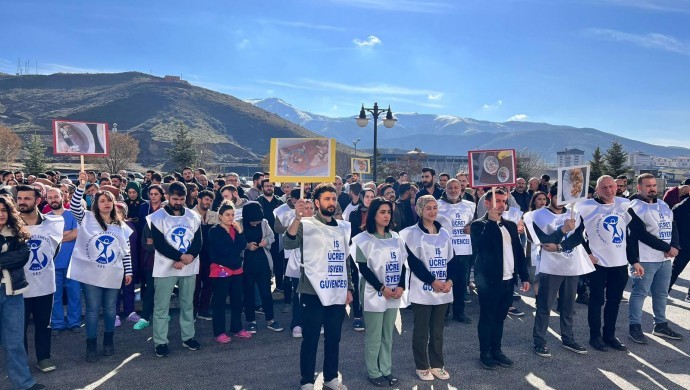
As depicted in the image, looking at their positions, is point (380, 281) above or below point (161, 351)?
above

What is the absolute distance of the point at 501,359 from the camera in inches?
231

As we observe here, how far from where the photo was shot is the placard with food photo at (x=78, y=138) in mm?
9797

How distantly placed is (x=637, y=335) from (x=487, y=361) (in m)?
2.64

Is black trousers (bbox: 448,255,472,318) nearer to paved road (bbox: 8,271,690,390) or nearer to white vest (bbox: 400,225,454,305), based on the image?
paved road (bbox: 8,271,690,390)

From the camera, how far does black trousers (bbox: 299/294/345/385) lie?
502 centimetres

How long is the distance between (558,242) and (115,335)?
6.56 meters

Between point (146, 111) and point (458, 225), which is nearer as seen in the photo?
point (458, 225)

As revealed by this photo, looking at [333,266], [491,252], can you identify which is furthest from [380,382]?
[491,252]

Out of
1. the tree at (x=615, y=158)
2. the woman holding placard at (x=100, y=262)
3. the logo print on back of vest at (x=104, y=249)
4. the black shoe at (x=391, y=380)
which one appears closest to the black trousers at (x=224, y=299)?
the woman holding placard at (x=100, y=262)

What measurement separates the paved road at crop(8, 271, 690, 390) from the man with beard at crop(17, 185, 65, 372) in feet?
1.28

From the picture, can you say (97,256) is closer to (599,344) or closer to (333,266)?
(333,266)

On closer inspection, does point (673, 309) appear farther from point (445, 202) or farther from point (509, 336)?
point (445, 202)

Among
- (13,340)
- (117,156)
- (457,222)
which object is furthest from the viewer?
(117,156)

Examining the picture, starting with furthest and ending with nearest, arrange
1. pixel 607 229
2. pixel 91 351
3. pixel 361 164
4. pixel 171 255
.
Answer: pixel 361 164, pixel 607 229, pixel 171 255, pixel 91 351
